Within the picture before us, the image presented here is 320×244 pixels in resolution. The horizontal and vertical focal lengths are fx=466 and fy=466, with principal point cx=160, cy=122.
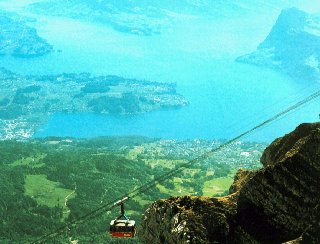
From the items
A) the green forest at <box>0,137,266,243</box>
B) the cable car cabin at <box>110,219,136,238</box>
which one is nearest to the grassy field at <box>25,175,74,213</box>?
the green forest at <box>0,137,266,243</box>

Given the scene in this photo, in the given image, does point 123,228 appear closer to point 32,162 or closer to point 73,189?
point 73,189

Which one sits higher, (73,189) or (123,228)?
(123,228)

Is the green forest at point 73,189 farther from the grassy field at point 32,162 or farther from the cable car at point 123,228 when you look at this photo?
the cable car at point 123,228

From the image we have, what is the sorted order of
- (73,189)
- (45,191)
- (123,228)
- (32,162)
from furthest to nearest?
(32,162), (73,189), (45,191), (123,228)

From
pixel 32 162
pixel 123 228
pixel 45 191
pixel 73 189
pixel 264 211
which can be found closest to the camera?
pixel 264 211

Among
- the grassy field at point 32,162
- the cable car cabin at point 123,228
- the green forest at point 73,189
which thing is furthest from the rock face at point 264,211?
the grassy field at point 32,162

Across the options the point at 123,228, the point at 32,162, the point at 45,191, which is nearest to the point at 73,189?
the point at 45,191

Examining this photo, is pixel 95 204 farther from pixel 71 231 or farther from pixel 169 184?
pixel 169 184
